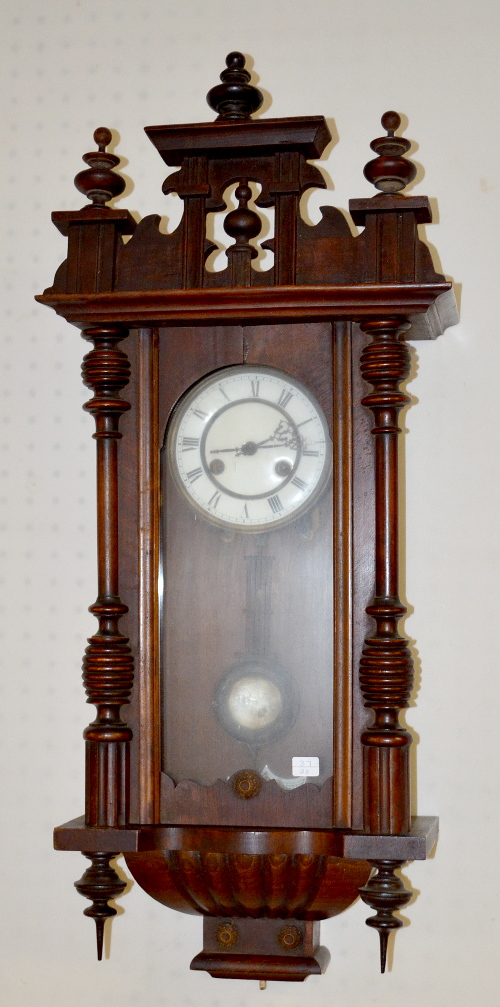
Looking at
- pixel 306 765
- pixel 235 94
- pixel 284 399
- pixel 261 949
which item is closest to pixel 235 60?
pixel 235 94

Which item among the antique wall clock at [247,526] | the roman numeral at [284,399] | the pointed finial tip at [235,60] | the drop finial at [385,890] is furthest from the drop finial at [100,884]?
the pointed finial tip at [235,60]

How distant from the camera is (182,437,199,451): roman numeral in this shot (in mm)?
1332

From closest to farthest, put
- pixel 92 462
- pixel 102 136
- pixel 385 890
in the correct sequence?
pixel 385 890
pixel 102 136
pixel 92 462

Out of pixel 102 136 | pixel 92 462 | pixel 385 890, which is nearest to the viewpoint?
pixel 385 890

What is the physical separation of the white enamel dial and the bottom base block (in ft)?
1.52

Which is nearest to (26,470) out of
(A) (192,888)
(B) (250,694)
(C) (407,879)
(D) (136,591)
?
(D) (136,591)

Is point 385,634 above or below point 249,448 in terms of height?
below

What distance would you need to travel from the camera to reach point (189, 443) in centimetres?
133

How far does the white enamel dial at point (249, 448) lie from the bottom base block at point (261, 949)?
1.52 ft

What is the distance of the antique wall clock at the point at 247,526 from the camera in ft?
4.18

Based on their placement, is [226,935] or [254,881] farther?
[226,935]

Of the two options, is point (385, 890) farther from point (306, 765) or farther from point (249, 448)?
point (249, 448)

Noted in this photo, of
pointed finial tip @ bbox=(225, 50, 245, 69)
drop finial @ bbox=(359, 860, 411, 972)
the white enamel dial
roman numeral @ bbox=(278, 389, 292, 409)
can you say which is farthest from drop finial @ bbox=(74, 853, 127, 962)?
pointed finial tip @ bbox=(225, 50, 245, 69)

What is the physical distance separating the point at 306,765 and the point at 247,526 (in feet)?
0.87
